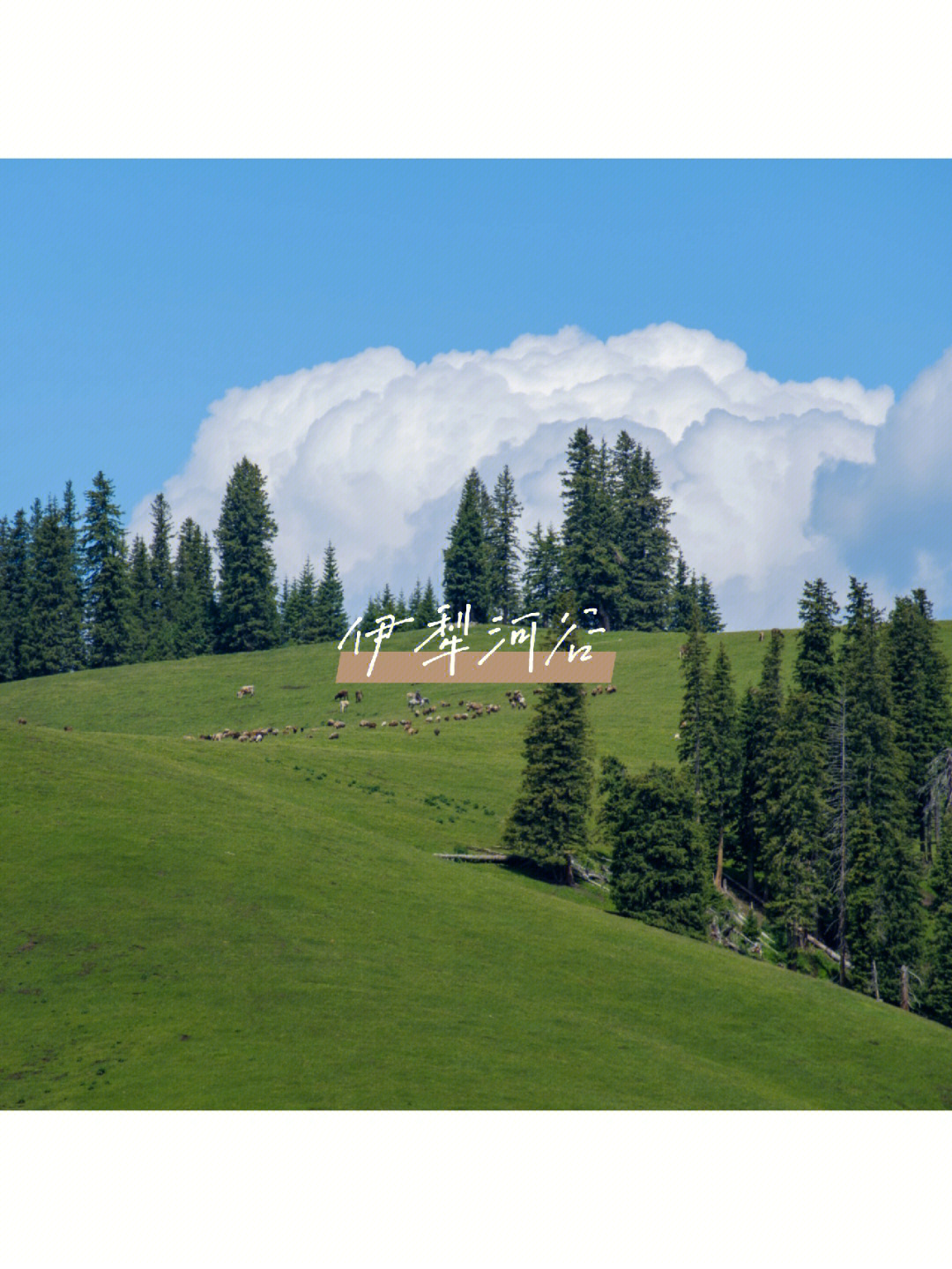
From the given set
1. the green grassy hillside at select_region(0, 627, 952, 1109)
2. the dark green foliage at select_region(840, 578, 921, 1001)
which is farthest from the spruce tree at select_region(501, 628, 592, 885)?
the dark green foliage at select_region(840, 578, 921, 1001)

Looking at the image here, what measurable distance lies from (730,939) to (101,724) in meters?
73.2

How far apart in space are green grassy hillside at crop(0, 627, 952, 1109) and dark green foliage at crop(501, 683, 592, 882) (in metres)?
1.89

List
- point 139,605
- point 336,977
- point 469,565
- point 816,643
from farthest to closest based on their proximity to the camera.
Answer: point 139,605, point 469,565, point 816,643, point 336,977

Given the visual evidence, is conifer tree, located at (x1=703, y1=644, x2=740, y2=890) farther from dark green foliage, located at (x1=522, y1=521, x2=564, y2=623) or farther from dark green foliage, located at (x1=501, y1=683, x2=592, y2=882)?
dark green foliage, located at (x1=522, y1=521, x2=564, y2=623)

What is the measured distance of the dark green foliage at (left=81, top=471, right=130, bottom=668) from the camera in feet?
494

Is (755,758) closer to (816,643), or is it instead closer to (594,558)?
(816,643)

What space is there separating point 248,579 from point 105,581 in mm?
16702

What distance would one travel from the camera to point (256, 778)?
240 ft

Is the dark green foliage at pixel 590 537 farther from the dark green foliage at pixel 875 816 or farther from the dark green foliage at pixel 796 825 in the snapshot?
the dark green foliage at pixel 796 825

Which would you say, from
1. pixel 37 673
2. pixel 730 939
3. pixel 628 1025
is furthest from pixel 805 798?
pixel 37 673

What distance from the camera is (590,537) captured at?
157 metres

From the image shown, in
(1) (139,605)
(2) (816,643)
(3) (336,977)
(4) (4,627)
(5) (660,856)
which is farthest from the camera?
(1) (139,605)

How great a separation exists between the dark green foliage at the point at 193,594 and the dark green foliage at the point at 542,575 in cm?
3967

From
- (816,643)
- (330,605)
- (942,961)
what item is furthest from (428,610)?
(942,961)
